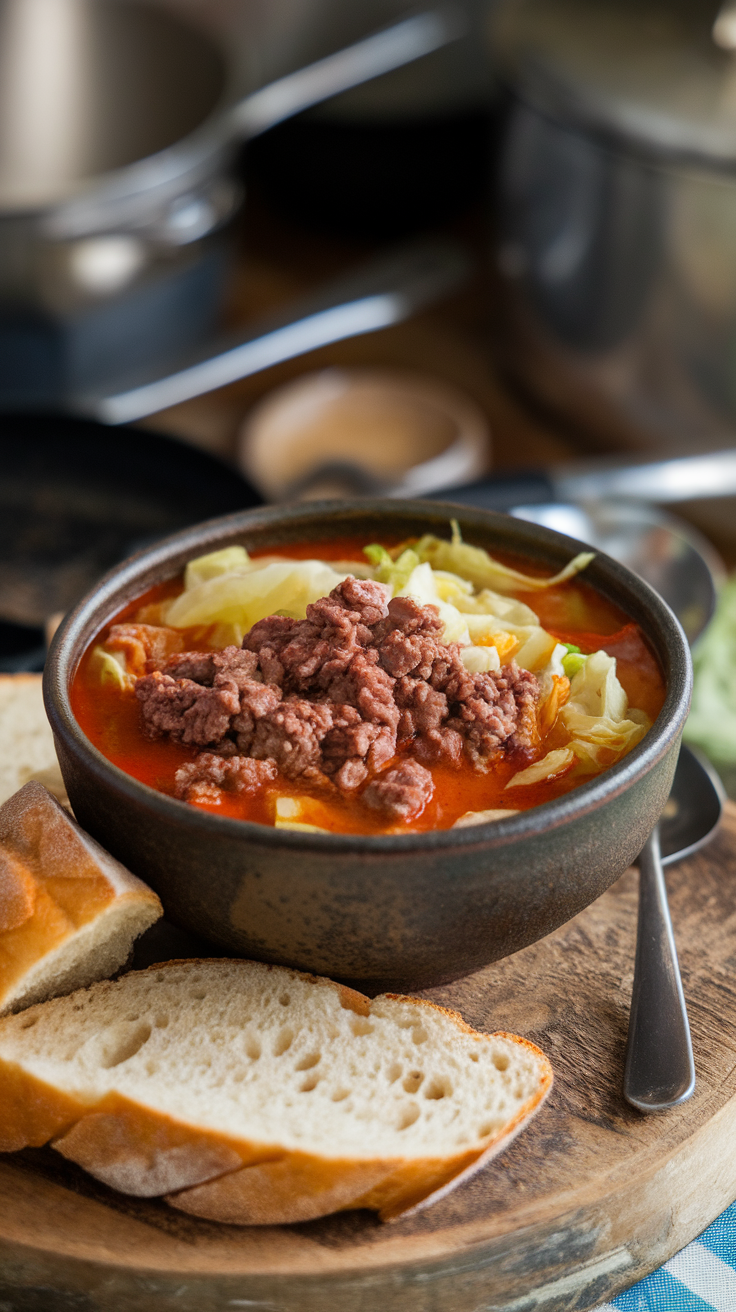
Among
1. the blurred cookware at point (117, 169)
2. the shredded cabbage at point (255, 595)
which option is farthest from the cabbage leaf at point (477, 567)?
the blurred cookware at point (117, 169)

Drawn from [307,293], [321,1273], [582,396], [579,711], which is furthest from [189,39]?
[321,1273]

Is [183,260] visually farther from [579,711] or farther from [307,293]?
[579,711]

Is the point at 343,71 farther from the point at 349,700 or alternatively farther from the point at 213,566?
the point at 349,700

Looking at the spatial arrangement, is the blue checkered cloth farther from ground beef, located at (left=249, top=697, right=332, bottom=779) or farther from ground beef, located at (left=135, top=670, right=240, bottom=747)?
ground beef, located at (left=135, top=670, right=240, bottom=747)

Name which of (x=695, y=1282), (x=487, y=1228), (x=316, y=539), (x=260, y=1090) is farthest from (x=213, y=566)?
(x=695, y=1282)

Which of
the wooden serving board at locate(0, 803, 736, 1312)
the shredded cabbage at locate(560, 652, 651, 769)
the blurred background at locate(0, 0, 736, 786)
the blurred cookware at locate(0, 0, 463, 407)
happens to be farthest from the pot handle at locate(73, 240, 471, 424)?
the wooden serving board at locate(0, 803, 736, 1312)

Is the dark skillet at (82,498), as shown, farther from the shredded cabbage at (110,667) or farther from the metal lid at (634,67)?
the metal lid at (634,67)

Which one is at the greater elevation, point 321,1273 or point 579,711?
point 579,711
